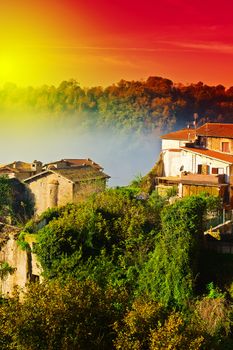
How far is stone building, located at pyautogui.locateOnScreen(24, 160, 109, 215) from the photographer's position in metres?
33.5

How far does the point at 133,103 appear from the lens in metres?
58.9

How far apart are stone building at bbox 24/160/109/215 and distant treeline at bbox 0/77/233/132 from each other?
18494 mm

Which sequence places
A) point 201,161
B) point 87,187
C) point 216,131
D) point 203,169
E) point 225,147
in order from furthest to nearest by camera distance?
1. point 216,131
2. point 87,187
3. point 225,147
4. point 201,161
5. point 203,169

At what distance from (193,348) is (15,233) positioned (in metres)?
10.9

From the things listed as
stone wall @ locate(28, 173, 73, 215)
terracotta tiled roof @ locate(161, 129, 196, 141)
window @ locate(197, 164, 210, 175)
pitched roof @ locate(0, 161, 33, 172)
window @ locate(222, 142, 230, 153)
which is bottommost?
stone wall @ locate(28, 173, 73, 215)

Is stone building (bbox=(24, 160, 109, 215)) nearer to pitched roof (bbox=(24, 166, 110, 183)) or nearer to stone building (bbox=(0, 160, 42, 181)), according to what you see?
pitched roof (bbox=(24, 166, 110, 183))

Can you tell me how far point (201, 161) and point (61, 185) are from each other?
27.1 feet

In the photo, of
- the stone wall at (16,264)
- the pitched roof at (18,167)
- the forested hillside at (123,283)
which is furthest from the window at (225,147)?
the stone wall at (16,264)

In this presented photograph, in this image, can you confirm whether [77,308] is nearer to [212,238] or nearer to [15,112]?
[212,238]

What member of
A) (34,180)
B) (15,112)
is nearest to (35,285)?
(34,180)

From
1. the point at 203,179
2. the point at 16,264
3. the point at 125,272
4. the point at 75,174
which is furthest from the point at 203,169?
the point at 125,272

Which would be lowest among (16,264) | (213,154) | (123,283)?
(123,283)

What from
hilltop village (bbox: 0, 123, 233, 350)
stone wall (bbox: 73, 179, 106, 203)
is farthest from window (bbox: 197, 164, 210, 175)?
stone wall (bbox: 73, 179, 106, 203)

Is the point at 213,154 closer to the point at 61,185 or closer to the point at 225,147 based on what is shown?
the point at 225,147
